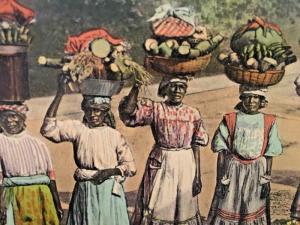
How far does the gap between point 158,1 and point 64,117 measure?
2.50ft

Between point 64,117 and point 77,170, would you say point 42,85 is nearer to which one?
point 64,117

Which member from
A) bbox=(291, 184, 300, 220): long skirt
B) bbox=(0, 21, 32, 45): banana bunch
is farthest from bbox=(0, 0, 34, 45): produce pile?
bbox=(291, 184, 300, 220): long skirt

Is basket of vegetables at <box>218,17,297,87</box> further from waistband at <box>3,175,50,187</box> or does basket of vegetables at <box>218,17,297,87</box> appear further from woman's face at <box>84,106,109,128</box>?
waistband at <box>3,175,50,187</box>

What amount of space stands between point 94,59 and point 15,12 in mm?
460

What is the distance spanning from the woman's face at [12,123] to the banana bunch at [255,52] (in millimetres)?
1183

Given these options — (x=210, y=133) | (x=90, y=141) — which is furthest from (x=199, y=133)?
(x=90, y=141)

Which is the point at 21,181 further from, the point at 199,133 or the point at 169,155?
the point at 199,133

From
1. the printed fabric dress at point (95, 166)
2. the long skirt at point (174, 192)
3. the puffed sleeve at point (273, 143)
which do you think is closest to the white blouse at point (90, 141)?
the printed fabric dress at point (95, 166)

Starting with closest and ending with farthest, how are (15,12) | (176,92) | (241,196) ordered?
1. (15,12)
2. (176,92)
3. (241,196)

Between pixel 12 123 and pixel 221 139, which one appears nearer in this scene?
pixel 12 123

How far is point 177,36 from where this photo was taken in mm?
3912

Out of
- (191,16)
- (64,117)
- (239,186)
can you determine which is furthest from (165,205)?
(191,16)

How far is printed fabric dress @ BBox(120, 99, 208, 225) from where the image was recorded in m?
3.98

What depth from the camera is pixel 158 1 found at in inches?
155
